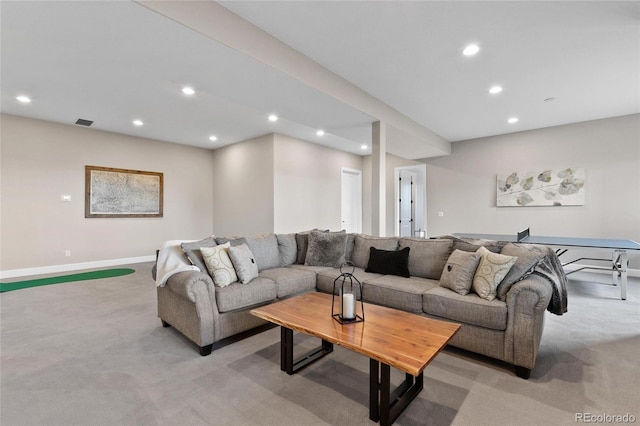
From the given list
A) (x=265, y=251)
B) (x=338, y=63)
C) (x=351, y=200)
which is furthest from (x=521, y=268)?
(x=351, y=200)

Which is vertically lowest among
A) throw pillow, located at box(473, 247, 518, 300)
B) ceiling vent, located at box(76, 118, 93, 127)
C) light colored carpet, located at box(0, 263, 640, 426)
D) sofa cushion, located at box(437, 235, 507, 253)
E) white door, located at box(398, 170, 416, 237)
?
light colored carpet, located at box(0, 263, 640, 426)

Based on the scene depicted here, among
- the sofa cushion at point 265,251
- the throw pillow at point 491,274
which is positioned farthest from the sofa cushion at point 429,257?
the sofa cushion at point 265,251

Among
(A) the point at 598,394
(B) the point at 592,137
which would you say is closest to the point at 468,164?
(B) the point at 592,137

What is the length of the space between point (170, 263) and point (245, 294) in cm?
78

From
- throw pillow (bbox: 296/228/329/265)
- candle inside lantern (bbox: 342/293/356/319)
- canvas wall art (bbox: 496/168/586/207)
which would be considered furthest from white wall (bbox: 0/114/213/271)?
canvas wall art (bbox: 496/168/586/207)

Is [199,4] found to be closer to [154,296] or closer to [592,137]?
[154,296]

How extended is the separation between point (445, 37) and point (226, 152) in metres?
5.74

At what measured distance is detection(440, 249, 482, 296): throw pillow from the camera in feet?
8.18

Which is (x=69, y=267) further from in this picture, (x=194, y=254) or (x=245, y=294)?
(x=245, y=294)

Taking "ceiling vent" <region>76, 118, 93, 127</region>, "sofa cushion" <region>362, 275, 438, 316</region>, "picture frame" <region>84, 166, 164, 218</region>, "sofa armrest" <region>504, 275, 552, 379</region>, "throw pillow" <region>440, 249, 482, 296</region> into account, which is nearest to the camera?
"sofa armrest" <region>504, 275, 552, 379</region>

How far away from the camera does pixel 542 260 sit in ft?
7.75

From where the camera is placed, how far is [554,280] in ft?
7.36

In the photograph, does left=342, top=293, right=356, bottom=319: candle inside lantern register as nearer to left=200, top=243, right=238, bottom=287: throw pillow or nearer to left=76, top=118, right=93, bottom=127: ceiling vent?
left=200, top=243, right=238, bottom=287: throw pillow

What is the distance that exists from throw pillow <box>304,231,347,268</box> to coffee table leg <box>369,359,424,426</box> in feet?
6.27
